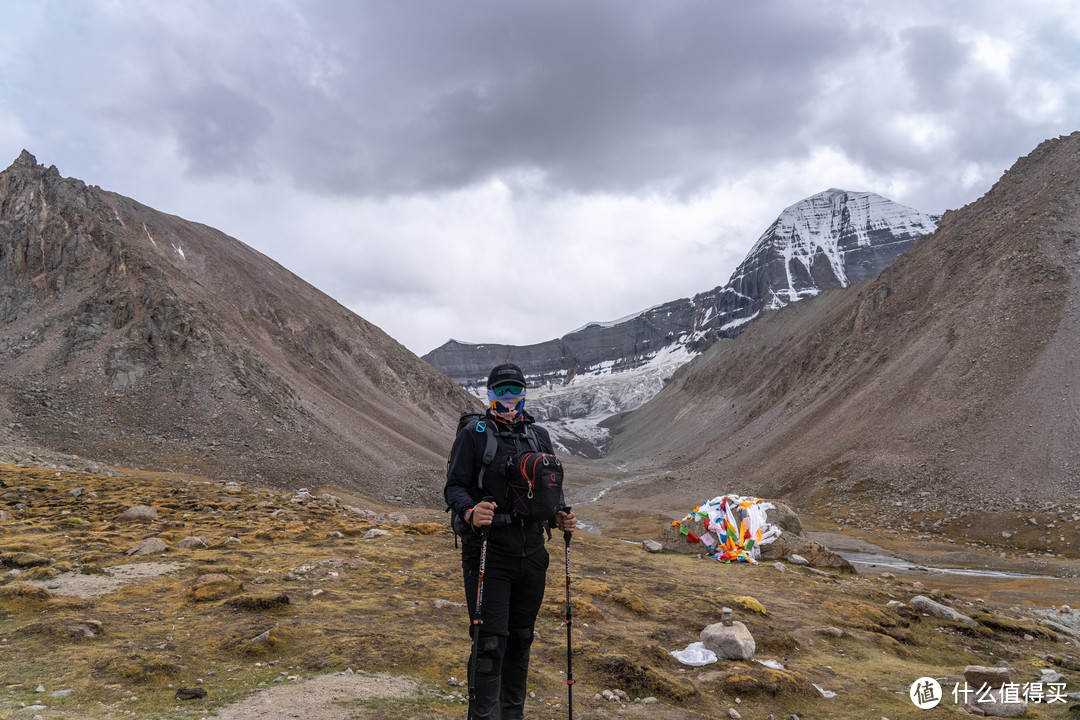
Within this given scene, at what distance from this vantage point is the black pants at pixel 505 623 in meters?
5.60

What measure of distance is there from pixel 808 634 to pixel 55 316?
56.9 metres

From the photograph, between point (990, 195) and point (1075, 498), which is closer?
point (1075, 498)

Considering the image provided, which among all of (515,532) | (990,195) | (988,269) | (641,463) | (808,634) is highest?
(990,195)

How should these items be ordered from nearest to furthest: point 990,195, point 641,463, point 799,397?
1. point 990,195
2. point 799,397
3. point 641,463

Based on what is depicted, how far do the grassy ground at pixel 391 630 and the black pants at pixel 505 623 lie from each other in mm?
905

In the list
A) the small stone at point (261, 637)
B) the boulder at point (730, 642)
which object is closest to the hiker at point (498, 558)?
the small stone at point (261, 637)

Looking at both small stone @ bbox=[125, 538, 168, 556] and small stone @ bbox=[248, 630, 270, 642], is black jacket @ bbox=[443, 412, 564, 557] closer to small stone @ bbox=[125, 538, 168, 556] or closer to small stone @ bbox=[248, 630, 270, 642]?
small stone @ bbox=[248, 630, 270, 642]

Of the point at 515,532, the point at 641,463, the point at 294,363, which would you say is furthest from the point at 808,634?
the point at 641,463

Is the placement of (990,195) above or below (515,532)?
above

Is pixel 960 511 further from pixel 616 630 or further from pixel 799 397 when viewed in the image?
pixel 799 397

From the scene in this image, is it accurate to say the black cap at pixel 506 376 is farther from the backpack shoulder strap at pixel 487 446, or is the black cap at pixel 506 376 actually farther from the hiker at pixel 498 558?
the backpack shoulder strap at pixel 487 446

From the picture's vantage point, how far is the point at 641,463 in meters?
124

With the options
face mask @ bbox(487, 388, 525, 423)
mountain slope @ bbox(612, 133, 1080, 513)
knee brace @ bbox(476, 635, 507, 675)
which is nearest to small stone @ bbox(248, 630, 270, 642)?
knee brace @ bbox(476, 635, 507, 675)

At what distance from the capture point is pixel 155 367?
43000mm
